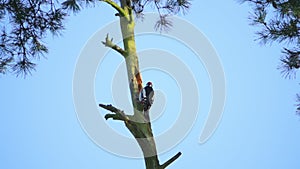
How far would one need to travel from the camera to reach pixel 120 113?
2.45m

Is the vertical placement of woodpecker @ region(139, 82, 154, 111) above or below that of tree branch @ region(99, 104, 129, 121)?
above

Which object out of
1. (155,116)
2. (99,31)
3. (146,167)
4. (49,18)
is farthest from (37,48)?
(146,167)

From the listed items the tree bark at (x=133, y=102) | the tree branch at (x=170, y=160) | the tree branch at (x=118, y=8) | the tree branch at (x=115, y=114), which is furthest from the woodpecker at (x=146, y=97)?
the tree branch at (x=118, y=8)

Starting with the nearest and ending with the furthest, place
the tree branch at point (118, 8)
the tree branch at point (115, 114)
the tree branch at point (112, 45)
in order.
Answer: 1. the tree branch at point (115, 114)
2. the tree branch at point (112, 45)
3. the tree branch at point (118, 8)

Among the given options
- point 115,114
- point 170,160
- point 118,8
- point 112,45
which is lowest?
point 170,160

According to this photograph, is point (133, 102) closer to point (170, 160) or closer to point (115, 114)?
point (115, 114)

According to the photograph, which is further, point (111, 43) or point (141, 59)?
point (141, 59)

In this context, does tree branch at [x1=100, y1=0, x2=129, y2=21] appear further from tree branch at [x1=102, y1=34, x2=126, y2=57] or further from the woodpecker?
the woodpecker

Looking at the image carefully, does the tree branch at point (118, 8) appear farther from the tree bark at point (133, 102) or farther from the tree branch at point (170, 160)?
the tree branch at point (170, 160)

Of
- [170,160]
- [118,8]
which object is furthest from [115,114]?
[118,8]

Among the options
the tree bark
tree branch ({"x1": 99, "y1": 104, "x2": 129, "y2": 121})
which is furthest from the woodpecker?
tree branch ({"x1": 99, "y1": 104, "x2": 129, "y2": 121})

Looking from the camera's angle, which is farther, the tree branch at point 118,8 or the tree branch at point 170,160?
the tree branch at point 118,8

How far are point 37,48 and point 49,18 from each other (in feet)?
0.77

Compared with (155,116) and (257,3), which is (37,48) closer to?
(155,116)
